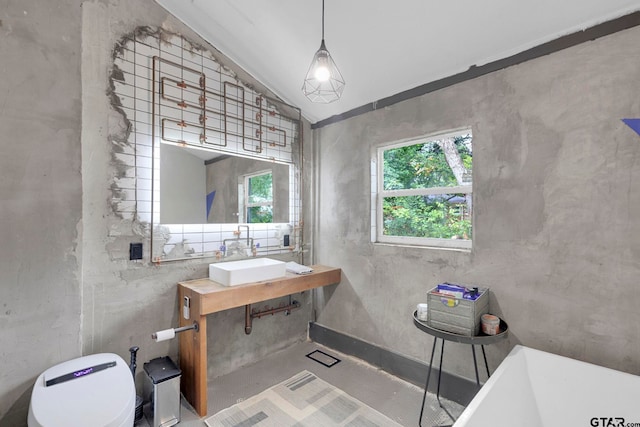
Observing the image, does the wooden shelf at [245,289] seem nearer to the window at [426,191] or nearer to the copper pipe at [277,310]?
the copper pipe at [277,310]

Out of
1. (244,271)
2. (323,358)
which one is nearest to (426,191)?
(244,271)

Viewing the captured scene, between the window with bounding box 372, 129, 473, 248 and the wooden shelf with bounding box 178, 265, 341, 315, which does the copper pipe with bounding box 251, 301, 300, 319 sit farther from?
the window with bounding box 372, 129, 473, 248

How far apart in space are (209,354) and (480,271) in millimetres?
2186

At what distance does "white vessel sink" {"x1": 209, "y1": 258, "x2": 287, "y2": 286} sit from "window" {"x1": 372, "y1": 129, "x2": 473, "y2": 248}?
967 mm

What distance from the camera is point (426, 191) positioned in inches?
93.2

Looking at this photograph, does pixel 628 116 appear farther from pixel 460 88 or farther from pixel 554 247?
pixel 460 88

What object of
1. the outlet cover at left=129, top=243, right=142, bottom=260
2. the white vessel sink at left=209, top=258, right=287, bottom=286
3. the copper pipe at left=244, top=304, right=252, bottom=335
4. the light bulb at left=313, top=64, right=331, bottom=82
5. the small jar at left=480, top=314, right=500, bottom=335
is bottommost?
the copper pipe at left=244, top=304, right=252, bottom=335

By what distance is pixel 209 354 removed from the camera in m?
2.41

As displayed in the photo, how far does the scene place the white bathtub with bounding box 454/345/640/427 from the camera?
4.38 ft

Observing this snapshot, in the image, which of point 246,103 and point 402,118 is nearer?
point 402,118

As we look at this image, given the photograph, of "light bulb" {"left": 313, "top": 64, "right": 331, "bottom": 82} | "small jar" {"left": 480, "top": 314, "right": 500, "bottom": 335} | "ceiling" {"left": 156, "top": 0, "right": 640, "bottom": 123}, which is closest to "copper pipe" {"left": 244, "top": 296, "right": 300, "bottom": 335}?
"small jar" {"left": 480, "top": 314, "right": 500, "bottom": 335}

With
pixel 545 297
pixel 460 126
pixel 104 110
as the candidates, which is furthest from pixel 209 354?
pixel 460 126

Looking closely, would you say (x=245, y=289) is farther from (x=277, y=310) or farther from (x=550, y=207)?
(x=550, y=207)

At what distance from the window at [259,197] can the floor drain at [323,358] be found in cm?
137
